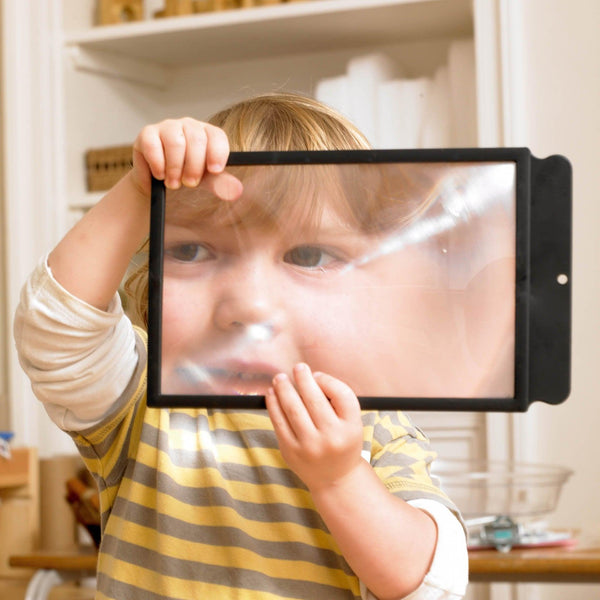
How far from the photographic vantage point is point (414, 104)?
1.53 meters

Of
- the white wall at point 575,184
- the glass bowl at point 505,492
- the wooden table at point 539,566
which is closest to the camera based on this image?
the wooden table at point 539,566

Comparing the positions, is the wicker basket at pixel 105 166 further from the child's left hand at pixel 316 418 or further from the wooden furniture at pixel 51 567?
the child's left hand at pixel 316 418

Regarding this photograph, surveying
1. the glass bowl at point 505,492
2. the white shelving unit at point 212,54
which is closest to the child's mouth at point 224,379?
the glass bowl at point 505,492

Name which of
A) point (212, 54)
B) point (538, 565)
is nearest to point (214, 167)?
point (538, 565)

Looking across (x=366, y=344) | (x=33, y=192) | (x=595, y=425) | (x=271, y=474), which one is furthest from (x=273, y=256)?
(x=33, y=192)

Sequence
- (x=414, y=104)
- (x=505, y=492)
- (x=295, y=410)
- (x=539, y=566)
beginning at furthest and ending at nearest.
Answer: (x=414, y=104)
(x=505, y=492)
(x=539, y=566)
(x=295, y=410)

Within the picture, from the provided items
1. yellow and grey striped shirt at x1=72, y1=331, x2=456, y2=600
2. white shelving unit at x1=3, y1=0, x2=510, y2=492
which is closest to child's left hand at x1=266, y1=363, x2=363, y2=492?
yellow and grey striped shirt at x1=72, y1=331, x2=456, y2=600

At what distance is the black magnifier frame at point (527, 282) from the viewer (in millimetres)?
552

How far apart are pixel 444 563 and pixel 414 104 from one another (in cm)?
104

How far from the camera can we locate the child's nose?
576 mm

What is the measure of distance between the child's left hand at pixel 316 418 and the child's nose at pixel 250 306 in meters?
0.04

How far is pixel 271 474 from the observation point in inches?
27.1

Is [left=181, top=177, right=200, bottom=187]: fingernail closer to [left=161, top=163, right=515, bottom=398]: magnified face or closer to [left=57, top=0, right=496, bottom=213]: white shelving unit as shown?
[left=161, top=163, right=515, bottom=398]: magnified face

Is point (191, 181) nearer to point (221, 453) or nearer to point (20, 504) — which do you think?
point (221, 453)
